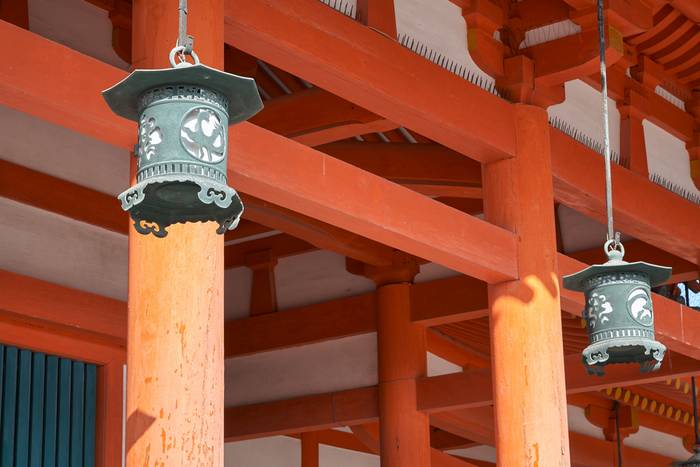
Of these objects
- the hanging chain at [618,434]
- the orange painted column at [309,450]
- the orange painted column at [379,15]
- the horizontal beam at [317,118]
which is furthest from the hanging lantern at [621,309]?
the hanging chain at [618,434]

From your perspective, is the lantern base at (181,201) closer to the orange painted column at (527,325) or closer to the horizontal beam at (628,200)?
the orange painted column at (527,325)

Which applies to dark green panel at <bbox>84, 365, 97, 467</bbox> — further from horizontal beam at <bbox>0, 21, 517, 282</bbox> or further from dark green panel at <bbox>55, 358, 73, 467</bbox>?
horizontal beam at <bbox>0, 21, 517, 282</bbox>

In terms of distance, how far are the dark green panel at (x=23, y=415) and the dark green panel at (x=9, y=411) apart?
2 centimetres

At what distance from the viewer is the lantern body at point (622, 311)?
498 cm

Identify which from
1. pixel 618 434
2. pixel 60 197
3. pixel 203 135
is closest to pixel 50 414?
pixel 60 197

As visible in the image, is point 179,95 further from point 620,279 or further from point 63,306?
point 63,306

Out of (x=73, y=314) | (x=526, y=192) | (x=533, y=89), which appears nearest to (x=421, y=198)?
(x=526, y=192)

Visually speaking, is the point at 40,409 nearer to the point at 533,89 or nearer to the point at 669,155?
the point at 533,89

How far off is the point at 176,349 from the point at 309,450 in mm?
5817

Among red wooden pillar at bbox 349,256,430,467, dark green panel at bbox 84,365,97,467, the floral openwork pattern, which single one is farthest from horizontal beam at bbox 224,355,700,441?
the floral openwork pattern

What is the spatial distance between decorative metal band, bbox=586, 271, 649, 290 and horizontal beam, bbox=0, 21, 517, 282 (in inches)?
37.4

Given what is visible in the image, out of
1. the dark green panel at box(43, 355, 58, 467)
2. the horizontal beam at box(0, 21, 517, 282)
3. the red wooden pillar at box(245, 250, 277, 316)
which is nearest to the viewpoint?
the horizontal beam at box(0, 21, 517, 282)

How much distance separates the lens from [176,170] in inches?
134

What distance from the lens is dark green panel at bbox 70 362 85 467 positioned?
256 inches
